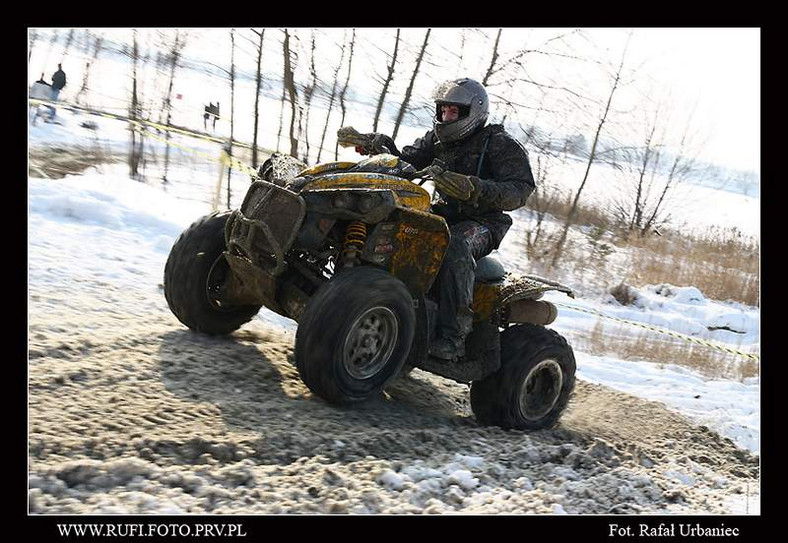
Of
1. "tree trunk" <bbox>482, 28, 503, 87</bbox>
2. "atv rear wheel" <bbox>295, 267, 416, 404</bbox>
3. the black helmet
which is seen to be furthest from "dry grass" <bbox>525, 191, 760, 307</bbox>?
"atv rear wheel" <bbox>295, 267, 416, 404</bbox>

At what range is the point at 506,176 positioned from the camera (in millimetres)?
6109

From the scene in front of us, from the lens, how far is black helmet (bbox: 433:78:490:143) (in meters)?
6.15

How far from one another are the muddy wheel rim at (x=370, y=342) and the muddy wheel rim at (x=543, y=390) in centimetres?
148

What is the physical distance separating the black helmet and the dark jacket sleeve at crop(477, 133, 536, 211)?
208 mm

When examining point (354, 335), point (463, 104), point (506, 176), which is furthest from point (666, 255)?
point (354, 335)

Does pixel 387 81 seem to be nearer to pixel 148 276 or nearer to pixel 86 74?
pixel 148 276

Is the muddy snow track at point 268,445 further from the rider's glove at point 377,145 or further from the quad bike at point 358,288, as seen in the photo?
the rider's glove at point 377,145

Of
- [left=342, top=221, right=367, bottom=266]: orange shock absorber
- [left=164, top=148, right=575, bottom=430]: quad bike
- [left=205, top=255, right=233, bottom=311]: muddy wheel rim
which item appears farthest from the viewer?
[left=205, top=255, right=233, bottom=311]: muddy wheel rim

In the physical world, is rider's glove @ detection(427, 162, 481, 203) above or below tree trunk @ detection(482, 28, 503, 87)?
below

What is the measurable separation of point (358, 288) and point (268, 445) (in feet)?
3.66

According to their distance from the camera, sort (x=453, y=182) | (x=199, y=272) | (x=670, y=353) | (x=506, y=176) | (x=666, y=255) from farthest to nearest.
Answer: (x=666, y=255) < (x=670, y=353) < (x=506, y=176) < (x=199, y=272) < (x=453, y=182)

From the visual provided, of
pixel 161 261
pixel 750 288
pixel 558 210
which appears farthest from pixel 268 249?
pixel 558 210

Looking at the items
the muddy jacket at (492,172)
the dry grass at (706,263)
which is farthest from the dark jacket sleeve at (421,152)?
the dry grass at (706,263)

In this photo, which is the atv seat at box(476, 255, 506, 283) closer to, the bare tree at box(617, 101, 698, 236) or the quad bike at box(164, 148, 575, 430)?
Result: the quad bike at box(164, 148, 575, 430)
